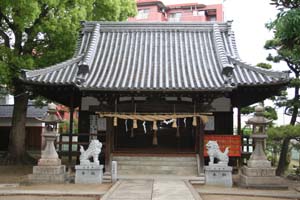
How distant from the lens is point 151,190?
12.6 metres

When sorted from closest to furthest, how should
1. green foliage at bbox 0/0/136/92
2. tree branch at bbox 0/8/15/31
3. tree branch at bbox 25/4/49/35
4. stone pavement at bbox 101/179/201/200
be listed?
1. stone pavement at bbox 101/179/201/200
2. green foliage at bbox 0/0/136/92
3. tree branch at bbox 25/4/49/35
4. tree branch at bbox 0/8/15/31

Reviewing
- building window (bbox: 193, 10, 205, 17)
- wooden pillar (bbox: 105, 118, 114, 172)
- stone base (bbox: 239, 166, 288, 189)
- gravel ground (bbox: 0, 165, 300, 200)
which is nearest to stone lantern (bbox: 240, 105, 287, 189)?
stone base (bbox: 239, 166, 288, 189)

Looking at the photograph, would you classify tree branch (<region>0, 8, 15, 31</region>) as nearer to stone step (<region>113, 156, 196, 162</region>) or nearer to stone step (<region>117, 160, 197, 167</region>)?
stone step (<region>113, 156, 196, 162</region>)

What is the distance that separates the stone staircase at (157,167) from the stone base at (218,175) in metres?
0.89

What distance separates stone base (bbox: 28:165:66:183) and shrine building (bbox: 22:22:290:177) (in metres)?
2.42

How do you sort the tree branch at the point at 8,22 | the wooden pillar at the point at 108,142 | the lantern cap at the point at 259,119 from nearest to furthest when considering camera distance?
the lantern cap at the point at 259,119, the wooden pillar at the point at 108,142, the tree branch at the point at 8,22

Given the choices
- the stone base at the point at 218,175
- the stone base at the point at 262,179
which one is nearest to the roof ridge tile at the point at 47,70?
the stone base at the point at 218,175

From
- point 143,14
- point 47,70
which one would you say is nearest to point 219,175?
point 47,70

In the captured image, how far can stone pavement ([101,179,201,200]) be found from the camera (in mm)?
11328

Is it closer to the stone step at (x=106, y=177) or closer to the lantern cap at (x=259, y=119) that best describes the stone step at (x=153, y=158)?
the stone step at (x=106, y=177)

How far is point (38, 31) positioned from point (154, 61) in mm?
6217

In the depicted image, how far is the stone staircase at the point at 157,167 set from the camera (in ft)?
53.7

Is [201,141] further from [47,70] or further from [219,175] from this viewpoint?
[47,70]

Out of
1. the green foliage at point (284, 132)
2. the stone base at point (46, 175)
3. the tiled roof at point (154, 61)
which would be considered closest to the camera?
the stone base at point (46, 175)
